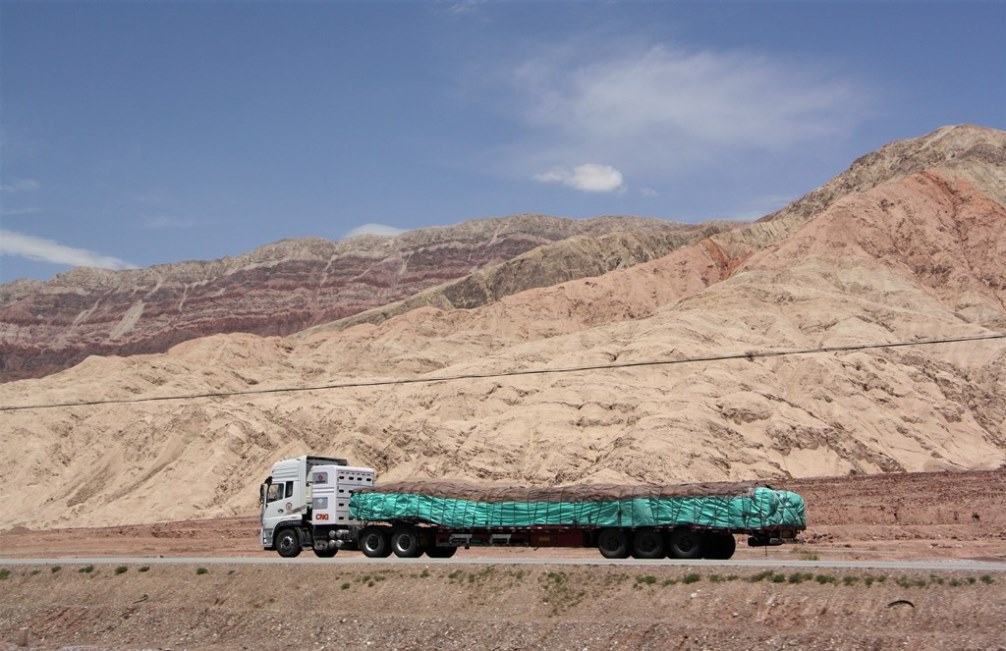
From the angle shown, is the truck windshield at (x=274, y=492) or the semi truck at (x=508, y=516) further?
the truck windshield at (x=274, y=492)

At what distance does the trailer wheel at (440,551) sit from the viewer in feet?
99.5

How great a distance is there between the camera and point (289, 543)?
31406 millimetres

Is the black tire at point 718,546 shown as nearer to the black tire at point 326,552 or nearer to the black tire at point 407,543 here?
the black tire at point 407,543

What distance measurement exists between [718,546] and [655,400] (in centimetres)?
2442

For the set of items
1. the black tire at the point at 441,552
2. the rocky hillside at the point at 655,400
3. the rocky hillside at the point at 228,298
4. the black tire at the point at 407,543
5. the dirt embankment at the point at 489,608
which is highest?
the rocky hillside at the point at 228,298

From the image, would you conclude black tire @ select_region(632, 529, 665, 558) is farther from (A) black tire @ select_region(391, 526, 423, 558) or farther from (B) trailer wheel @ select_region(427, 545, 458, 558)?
(A) black tire @ select_region(391, 526, 423, 558)

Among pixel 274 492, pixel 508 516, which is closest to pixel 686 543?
pixel 508 516

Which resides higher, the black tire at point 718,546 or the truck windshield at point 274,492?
the truck windshield at point 274,492

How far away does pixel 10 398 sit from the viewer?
72.2m

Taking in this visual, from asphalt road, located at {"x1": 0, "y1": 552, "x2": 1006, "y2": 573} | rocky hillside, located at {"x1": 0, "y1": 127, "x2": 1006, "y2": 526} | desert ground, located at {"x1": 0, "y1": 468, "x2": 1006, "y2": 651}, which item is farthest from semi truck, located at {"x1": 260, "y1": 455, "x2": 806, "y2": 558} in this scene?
rocky hillside, located at {"x1": 0, "y1": 127, "x2": 1006, "y2": 526}

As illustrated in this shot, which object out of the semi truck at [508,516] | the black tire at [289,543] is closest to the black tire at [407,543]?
the semi truck at [508,516]

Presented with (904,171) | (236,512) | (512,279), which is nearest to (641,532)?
(236,512)

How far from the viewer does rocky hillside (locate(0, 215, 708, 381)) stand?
172 meters

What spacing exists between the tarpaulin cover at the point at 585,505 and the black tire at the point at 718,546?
63cm
